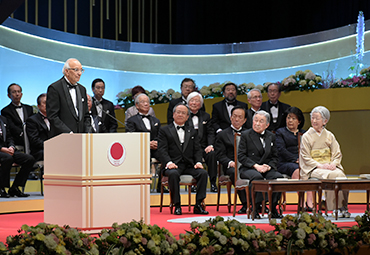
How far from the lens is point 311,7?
9961 mm

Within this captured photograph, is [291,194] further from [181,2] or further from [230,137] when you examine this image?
[181,2]

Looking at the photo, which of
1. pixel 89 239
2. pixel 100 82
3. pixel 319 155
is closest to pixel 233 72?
pixel 100 82

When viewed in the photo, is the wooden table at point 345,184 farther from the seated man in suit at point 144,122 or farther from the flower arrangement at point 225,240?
the seated man in suit at point 144,122

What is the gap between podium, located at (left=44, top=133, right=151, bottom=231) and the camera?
3.62 meters

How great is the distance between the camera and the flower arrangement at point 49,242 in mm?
2445

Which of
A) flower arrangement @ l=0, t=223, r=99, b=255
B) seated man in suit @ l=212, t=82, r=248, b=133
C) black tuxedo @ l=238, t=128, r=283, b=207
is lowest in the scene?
flower arrangement @ l=0, t=223, r=99, b=255

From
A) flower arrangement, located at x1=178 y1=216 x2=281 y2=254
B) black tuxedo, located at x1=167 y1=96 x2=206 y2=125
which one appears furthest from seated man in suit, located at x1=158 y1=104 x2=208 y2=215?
flower arrangement, located at x1=178 y1=216 x2=281 y2=254

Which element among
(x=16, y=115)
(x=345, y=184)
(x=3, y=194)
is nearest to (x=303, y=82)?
(x=345, y=184)

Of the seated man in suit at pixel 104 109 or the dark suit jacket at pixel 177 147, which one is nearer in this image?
the dark suit jacket at pixel 177 147

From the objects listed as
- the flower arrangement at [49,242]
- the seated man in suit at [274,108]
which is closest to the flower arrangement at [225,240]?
the flower arrangement at [49,242]

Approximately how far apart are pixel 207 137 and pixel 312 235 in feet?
12.9

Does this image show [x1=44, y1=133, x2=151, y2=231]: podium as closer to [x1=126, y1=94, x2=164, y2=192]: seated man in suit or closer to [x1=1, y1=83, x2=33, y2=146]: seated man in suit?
[x1=126, y1=94, x2=164, y2=192]: seated man in suit

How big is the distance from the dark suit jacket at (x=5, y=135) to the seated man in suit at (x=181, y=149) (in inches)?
76.7

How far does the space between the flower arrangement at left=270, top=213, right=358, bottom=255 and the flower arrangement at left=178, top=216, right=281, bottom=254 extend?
0.36ft
